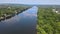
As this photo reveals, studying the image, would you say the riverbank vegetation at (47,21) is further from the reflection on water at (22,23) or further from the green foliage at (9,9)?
the green foliage at (9,9)

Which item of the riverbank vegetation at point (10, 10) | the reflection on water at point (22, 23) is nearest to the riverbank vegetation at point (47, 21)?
the reflection on water at point (22, 23)

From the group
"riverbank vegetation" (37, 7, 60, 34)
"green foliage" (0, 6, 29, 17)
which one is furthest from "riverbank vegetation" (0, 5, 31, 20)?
"riverbank vegetation" (37, 7, 60, 34)

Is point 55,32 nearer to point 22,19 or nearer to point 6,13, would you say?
point 22,19

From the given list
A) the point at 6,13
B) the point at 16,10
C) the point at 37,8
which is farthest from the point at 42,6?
the point at 6,13

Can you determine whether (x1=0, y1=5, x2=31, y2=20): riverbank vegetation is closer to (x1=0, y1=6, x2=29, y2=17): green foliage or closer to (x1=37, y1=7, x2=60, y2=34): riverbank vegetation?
(x1=0, y1=6, x2=29, y2=17): green foliage

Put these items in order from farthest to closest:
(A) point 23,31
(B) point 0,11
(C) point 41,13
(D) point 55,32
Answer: (C) point 41,13 < (B) point 0,11 < (D) point 55,32 < (A) point 23,31
